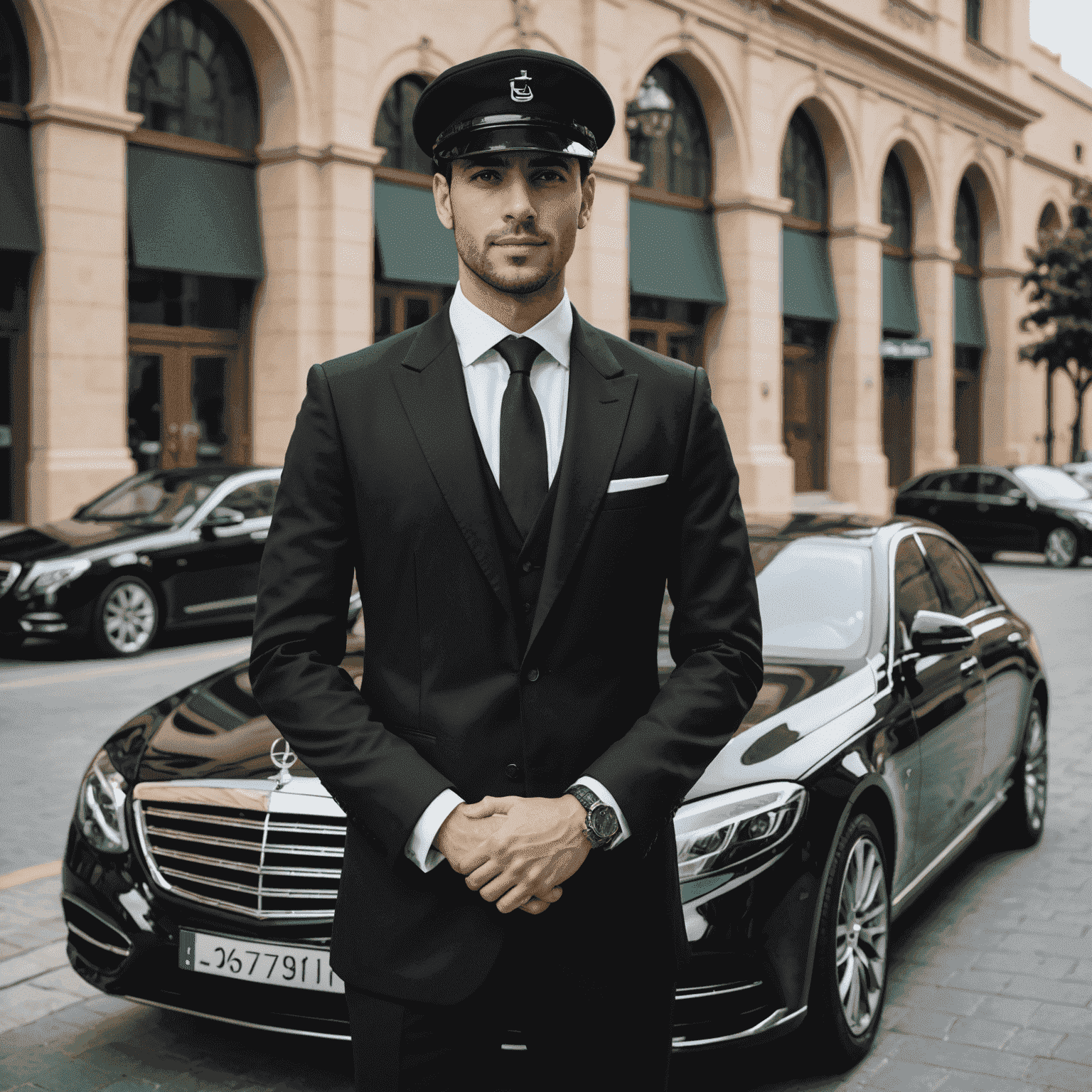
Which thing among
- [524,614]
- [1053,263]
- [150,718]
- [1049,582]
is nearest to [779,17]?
[1053,263]

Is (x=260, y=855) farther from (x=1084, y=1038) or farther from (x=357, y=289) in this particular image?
(x=357, y=289)

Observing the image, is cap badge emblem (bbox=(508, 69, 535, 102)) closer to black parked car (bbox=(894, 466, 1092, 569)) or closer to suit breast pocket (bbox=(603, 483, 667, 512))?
suit breast pocket (bbox=(603, 483, 667, 512))

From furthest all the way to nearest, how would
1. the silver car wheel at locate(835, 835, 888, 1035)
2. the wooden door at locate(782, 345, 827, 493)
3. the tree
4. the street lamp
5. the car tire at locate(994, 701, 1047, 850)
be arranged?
the tree, the wooden door at locate(782, 345, 827, 493), the street lamp, the car tire at locate(994, 701, 1047, 850), the silver car wheel at locate(835, 835, 888, 1035)

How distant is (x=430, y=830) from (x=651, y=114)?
70.6 ft

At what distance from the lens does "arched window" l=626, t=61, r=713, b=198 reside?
24984 millimetres

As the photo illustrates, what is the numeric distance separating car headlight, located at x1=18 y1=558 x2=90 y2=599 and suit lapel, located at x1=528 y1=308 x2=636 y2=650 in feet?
31.5

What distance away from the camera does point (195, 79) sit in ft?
59.9

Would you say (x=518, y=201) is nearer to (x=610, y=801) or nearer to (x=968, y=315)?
(x=610, y=801)

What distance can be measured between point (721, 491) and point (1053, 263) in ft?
115

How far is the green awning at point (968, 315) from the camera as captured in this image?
117ft

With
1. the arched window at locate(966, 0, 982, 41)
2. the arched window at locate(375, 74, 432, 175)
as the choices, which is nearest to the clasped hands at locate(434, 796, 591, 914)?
the arched window at locate(375, 74, 432, 175)

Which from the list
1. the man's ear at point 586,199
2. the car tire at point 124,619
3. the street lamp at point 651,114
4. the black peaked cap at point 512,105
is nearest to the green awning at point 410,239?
the street lamp at point 651,114

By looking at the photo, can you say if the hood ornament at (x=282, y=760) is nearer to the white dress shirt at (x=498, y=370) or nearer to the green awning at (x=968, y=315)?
the white dress shirt at (x=498, y=370)

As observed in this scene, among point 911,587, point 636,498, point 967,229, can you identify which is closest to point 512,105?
point 636,498
